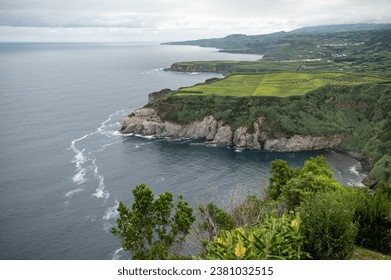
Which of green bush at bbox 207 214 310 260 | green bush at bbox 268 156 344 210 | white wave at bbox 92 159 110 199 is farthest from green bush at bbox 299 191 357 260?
white wave at bbox 92 159 110 199

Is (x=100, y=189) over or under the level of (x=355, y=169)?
over

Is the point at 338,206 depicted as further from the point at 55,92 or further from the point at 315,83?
the point at 55,92

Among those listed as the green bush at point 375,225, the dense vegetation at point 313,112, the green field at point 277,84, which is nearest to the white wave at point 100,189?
the dense vegetation at point 313,112

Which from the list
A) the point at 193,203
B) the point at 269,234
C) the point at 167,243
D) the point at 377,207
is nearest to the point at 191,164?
the point at 193,203

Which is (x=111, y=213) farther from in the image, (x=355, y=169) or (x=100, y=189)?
(x=355, y=169)

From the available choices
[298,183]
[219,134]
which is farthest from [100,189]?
[219,134]

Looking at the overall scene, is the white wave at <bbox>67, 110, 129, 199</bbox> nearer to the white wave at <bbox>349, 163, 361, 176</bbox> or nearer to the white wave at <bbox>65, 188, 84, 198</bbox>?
the white wave at <bbox>65, 188, 84, 198</bbox>
